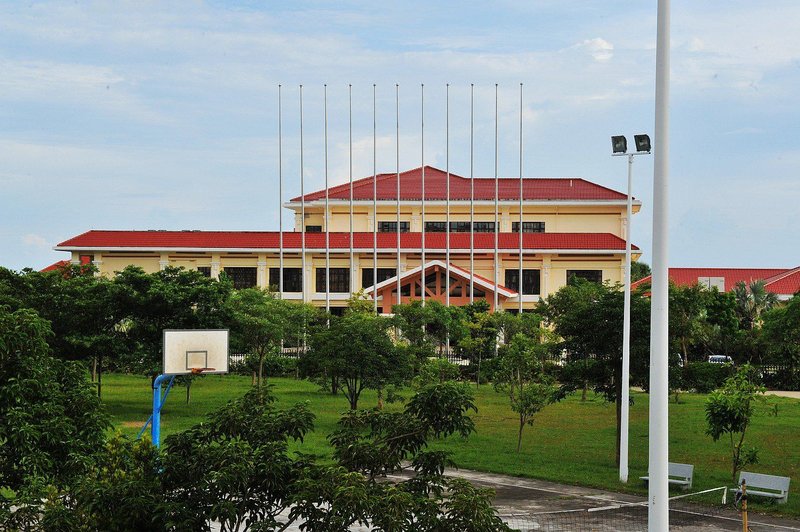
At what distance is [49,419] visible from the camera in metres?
11.9

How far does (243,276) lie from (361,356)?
92.3ft

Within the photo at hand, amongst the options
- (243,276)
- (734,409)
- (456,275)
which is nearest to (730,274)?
(456,275)

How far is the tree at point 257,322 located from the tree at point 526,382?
367 inches

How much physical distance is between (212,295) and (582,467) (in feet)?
44.8

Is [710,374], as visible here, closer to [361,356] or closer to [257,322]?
[361,356]

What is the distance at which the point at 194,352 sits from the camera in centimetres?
1605

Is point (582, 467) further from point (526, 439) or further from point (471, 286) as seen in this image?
point (471, 286)

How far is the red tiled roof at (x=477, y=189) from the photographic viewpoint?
200 ft

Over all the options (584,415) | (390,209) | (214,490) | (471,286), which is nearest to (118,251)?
(390,209)

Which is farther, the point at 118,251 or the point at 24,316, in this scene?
the point at 118,251

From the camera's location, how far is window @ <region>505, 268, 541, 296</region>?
56.8m

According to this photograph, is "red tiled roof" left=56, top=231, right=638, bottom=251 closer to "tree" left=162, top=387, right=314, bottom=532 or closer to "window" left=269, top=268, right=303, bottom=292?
"window" left=269, top=268, right=303, bottom=292

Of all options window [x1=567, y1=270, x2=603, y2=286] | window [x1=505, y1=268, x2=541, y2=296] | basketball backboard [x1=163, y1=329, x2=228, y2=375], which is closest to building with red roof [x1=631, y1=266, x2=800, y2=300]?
window [x1=567, y1=270, x2=603, y2=286]

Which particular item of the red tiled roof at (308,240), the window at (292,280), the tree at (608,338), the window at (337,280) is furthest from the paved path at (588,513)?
the window at (292,280)
